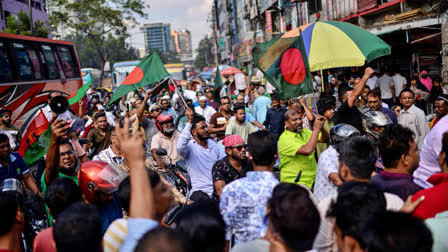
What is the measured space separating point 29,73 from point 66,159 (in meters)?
9.31

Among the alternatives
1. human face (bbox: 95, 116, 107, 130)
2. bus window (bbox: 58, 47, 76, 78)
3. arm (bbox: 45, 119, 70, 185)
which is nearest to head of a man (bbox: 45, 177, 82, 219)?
arm (bbox: 45, 119, 70, 185)

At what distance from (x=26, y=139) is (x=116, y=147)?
140 cm

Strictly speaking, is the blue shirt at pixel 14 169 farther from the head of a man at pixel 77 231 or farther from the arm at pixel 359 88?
the arm at pixel 359 88

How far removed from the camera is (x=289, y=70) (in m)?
5.84

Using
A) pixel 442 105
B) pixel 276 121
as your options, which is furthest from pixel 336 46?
pixel 276 121

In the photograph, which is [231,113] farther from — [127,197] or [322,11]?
[322,11]

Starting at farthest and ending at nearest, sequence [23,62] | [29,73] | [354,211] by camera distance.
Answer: [29,73]
[23,62]
[354,211]

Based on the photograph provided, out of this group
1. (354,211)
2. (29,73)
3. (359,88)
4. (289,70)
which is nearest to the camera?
(354,211)

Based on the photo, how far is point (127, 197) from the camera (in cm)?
291

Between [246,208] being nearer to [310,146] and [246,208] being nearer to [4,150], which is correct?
[310,146]

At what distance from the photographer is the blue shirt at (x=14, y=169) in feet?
15.4

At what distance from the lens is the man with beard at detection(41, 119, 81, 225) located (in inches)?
141

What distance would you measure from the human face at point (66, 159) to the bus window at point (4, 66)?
27.1 ft

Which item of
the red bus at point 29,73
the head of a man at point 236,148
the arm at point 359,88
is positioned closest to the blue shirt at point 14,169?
the head of a man at point 236,148
